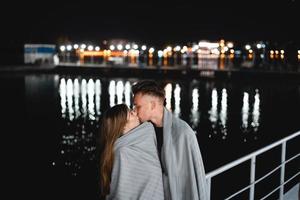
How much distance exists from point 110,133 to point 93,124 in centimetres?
1781

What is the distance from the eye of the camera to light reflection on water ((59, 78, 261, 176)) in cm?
1589

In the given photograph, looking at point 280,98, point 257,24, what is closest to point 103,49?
point 257,24

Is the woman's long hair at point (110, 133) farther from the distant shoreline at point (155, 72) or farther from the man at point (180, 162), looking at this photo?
the distant shoreline at point (155, 72)

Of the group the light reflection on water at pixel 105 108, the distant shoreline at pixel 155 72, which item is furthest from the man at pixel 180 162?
the distant shoreline at pixel 155 72

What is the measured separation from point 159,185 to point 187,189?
0.14 m

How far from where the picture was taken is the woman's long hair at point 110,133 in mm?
2010

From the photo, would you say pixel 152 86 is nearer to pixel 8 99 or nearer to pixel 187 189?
pixel 187 189

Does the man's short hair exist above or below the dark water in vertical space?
above

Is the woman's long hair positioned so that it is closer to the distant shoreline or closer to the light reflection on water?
the light reflection on water

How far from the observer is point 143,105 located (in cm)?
217

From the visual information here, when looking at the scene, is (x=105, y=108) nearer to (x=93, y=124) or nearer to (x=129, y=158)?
(x=93, y=124)

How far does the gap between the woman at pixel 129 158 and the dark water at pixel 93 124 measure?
4.40m

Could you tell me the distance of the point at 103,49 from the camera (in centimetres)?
5603

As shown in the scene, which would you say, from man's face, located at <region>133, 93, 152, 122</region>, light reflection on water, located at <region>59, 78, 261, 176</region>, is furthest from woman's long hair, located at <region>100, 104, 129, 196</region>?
light reflection on water, located at <region>59, 78, 261, 176</region>
